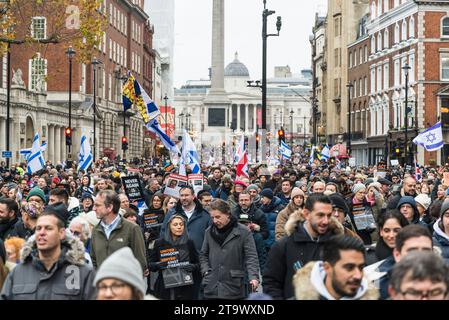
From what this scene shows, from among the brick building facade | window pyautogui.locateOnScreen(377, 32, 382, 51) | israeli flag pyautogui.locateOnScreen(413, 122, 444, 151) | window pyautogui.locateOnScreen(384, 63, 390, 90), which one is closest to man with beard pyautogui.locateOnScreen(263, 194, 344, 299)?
israeli flag pyautogui.locateOnScreen(413, 122, 444, 151)

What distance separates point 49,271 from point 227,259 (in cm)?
374

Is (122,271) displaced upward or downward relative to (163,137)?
downward

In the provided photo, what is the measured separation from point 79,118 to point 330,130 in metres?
31.0

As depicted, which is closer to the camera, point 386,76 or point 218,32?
point 386,76

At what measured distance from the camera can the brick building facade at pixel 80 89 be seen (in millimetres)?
58188

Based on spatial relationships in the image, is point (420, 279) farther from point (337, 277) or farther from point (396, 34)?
point (396, 34)

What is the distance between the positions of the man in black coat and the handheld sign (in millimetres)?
3403

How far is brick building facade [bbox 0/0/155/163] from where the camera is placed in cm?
5819

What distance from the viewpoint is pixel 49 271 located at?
23.1 feet

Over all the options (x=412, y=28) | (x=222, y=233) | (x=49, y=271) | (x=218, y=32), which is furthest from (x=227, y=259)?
(x=218, y=32)

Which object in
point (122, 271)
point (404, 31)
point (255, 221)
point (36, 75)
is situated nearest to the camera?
point (122, 271)

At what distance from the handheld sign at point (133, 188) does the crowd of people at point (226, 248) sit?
0.11 metres

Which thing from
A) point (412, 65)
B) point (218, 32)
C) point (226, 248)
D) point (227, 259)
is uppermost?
point (218, 32)

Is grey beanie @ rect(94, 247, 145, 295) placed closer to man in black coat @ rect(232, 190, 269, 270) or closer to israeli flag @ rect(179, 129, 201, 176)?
man in black coat @ rect(232, 190, 269, 270)
